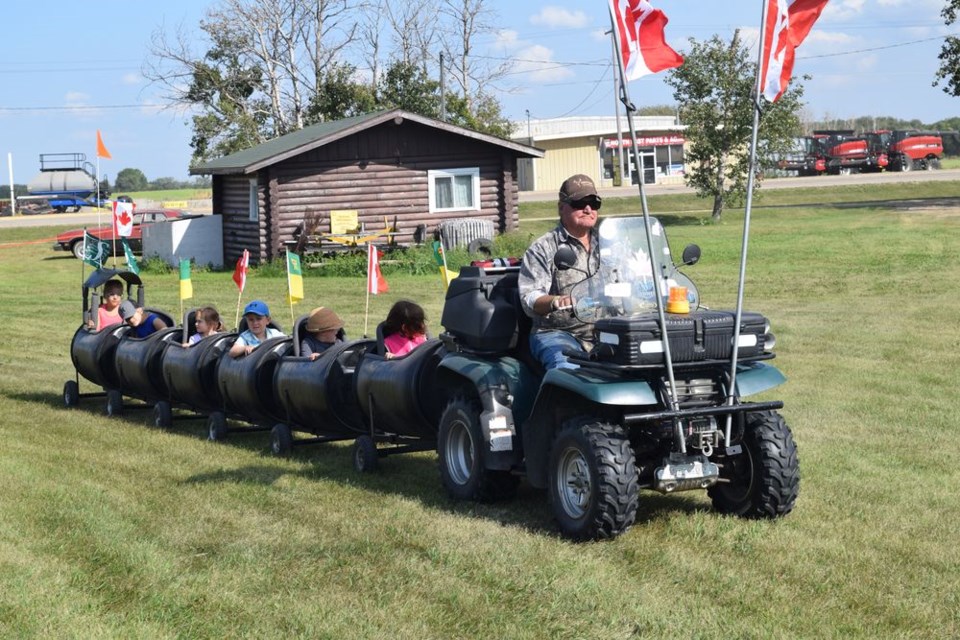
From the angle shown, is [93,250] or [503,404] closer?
[503,404]

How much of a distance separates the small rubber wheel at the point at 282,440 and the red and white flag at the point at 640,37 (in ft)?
17.3

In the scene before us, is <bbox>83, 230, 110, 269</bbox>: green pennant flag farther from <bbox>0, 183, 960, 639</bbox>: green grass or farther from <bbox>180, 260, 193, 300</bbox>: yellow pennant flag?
<bbox>0, 183, 960, 639</bbox>: green grass

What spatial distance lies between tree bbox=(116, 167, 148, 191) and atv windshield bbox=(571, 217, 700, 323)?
423 ft

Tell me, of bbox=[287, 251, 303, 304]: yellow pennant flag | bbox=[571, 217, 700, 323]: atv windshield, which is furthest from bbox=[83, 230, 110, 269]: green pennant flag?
bbox=[571, 217, 700, 323]: atv windshield

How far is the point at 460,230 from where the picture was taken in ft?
111

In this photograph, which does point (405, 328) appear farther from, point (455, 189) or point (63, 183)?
point (63, 183)

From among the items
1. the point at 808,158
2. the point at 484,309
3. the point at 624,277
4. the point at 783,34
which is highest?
the point at 808,158

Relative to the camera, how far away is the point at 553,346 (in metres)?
8.34

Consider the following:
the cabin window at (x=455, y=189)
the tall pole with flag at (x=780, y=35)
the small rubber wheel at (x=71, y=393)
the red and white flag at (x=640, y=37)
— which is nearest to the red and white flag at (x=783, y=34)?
the tall pole with flag at (x=780, y=35)

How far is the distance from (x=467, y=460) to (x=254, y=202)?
1030 inches

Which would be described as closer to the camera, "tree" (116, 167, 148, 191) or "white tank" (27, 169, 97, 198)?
"white tank" (27, 169, 97, 198)

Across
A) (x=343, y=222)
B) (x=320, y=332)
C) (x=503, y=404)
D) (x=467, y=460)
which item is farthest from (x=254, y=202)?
(x=503, y=404)

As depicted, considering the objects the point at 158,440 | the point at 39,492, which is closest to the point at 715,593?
the point at 39,492

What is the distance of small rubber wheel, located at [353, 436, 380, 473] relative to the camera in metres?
10.5
